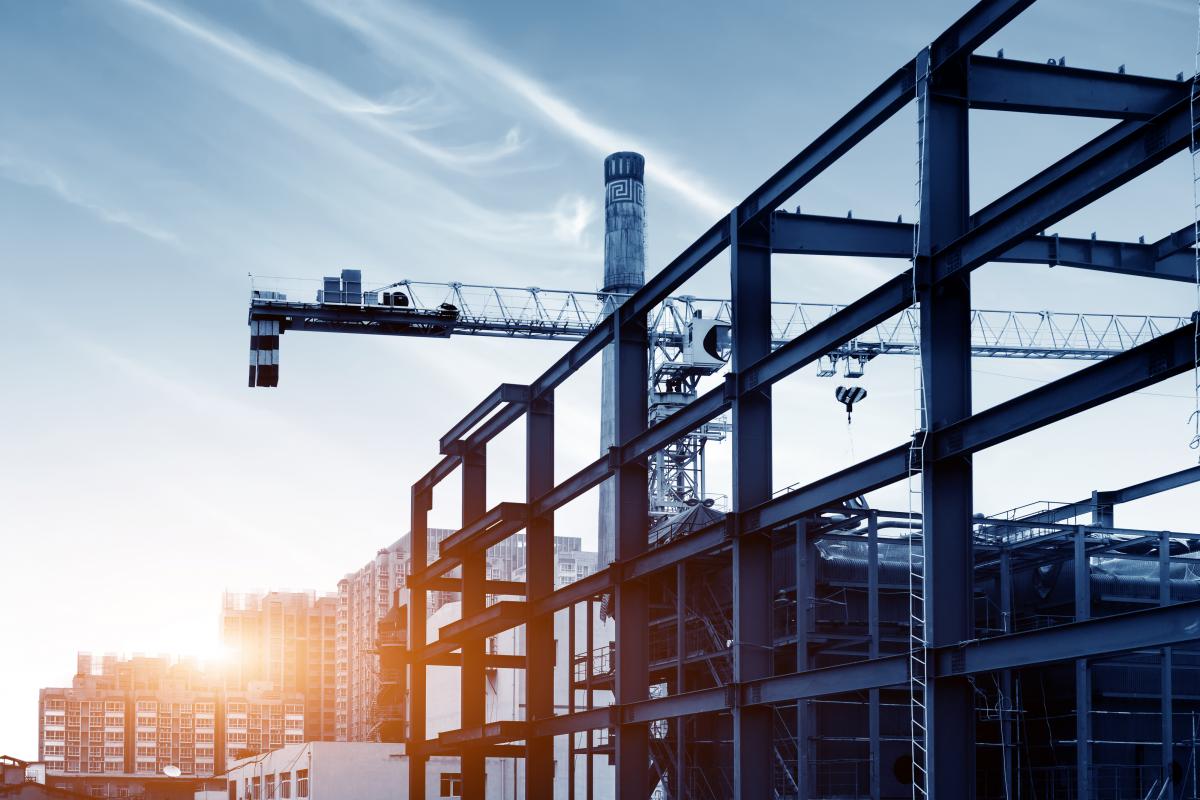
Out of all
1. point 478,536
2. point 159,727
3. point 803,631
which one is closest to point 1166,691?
point 803,631

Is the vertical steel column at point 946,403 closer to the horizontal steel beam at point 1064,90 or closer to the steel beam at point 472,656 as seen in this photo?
the horizontal steel beam at point 1064,90

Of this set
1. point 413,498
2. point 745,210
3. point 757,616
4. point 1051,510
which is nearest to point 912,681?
point 757,616

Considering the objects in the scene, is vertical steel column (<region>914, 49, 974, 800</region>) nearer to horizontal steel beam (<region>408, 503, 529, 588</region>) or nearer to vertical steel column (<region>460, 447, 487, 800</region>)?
horizontal steel beam (<region>408, 503, 529, 588</region>)

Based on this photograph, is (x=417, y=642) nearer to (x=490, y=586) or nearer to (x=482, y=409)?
(x=490, y=586)

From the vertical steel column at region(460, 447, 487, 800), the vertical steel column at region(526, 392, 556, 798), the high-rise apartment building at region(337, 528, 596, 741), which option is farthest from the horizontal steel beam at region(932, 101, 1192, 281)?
the high-rise apartment building at region(337, 528, 596, 741)

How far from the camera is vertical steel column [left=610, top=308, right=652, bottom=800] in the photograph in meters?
28.4

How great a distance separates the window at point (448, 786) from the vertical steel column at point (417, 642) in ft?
83.4

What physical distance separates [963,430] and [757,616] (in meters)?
6.67

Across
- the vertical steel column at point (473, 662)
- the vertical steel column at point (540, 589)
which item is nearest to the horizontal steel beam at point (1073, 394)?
the vertical steel column at point (540, 589)

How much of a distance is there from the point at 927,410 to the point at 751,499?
5728 millimetres

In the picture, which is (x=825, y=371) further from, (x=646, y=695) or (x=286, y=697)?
(x=286, y=697)

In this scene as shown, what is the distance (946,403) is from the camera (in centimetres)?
1969

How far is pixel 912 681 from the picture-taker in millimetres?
18625

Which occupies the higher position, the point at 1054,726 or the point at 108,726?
the point at 1054,726
